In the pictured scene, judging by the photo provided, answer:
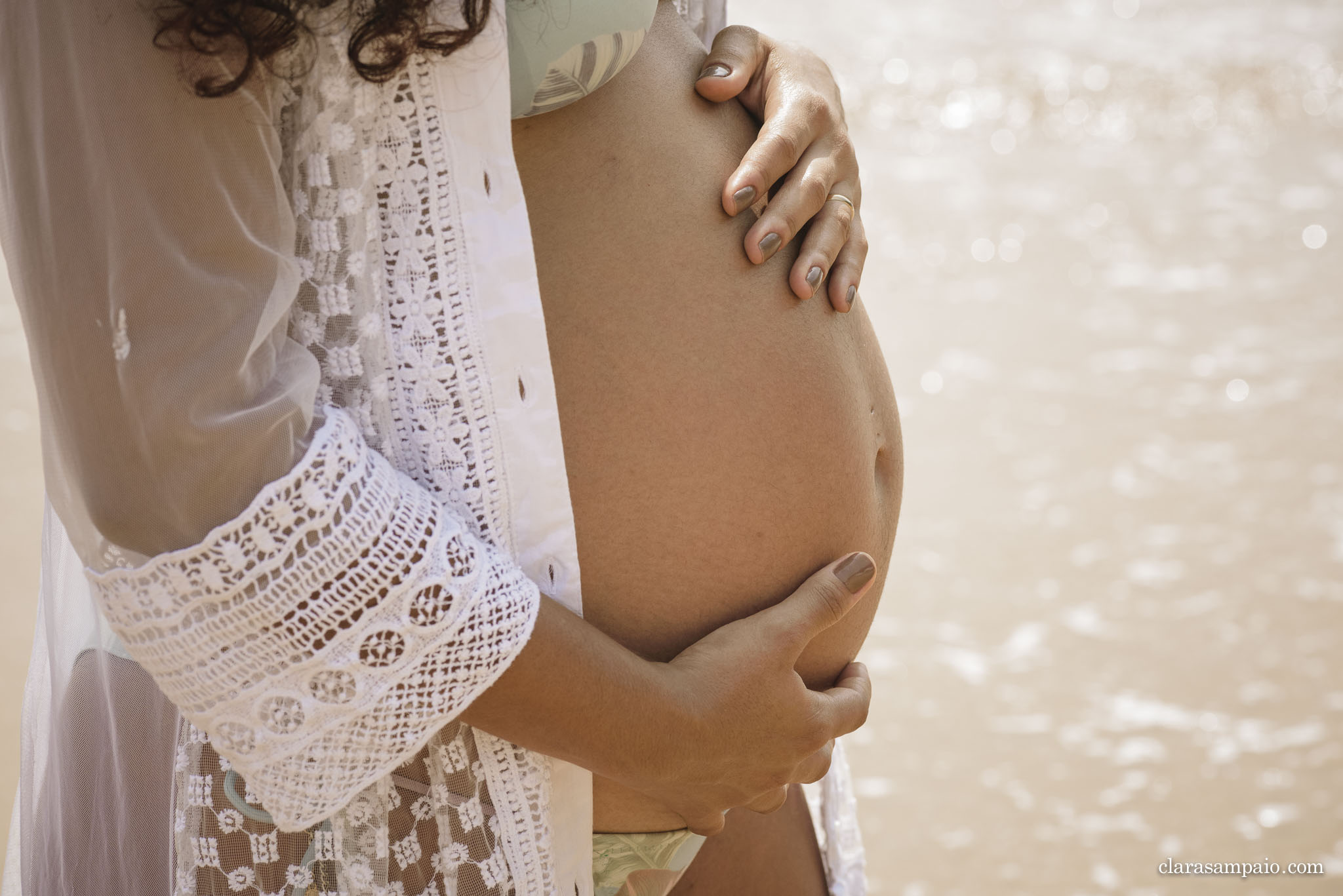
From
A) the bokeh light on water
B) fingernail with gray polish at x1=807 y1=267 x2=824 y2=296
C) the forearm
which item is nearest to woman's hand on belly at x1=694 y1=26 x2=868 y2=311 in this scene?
fingernail with gray polish at x1=807 y1=267 x2=824 y2=296

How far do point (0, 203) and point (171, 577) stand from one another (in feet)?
0.74

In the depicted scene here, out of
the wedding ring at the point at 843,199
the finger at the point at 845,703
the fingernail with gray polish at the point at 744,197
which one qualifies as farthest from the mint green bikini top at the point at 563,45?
the finger at the point at 845,703

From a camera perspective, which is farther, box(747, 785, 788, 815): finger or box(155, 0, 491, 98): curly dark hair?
box(747, 785, 788, 815): finger

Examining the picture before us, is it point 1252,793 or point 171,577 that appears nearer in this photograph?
point 171,577

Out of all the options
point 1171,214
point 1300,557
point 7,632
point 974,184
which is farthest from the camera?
point 974,184

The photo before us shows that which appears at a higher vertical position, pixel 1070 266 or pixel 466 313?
pixel 466 313

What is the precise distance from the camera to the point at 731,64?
1020 millimetres

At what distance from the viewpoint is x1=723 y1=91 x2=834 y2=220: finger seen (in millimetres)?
913

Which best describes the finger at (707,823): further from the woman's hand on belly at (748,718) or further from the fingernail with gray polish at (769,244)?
the fingernail with gray polish at (769,244)

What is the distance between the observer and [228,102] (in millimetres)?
612

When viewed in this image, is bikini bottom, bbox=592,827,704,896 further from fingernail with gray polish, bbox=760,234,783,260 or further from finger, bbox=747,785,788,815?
fingernail with gray polish, bbox=760,234,783,260

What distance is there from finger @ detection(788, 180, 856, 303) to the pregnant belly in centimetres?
1

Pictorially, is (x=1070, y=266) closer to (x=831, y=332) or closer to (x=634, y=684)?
(x=831, y=332)

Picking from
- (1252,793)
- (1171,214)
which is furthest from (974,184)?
(1252,793)
